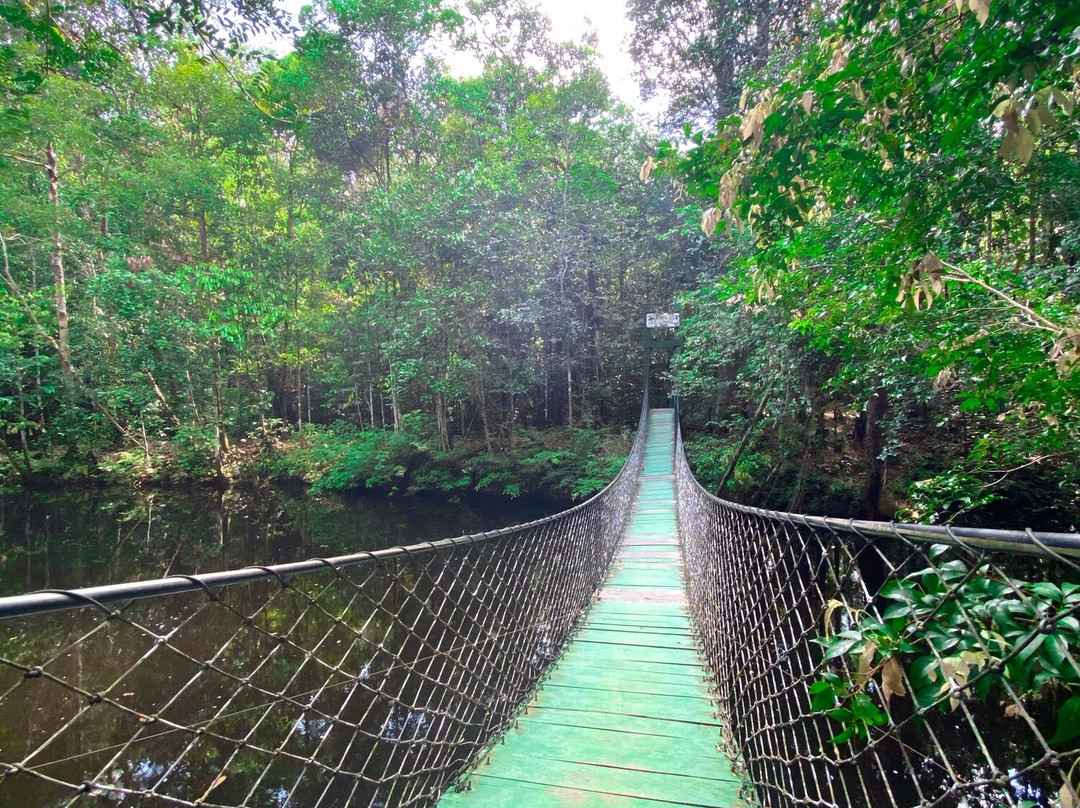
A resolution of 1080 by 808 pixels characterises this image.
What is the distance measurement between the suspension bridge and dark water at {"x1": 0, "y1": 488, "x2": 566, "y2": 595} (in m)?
1.50

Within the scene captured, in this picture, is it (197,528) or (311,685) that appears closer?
(311,685)

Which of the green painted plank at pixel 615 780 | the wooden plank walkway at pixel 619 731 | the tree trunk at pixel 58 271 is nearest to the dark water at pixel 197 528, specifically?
the tree trunk at pixel 58 271

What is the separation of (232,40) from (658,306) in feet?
27.2

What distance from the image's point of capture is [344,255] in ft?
30.8

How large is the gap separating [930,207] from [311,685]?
429 centimetres

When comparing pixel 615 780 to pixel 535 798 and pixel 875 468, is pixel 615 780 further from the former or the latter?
pixel 875 468

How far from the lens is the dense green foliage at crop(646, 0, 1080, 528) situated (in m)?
1.10

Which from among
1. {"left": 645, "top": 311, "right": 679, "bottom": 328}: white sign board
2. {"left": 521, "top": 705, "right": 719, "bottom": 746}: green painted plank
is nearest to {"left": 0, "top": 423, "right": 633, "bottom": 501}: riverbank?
{"left": 645, "top": 311, "right": 679, "bottom": 328}: white sign board

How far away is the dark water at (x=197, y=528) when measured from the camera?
5848mm

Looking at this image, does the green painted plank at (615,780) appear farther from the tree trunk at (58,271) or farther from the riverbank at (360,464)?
the tree trunk at (58,271)

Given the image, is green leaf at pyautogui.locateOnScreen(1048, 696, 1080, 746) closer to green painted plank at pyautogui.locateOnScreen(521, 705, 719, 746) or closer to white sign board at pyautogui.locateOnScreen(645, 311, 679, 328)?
green painted plank at pyautogui.locateOnScreen(521, 705, 719, 746)

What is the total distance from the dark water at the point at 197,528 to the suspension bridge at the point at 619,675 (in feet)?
4.93

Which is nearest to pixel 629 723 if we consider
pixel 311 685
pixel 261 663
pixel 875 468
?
pixel 261 663

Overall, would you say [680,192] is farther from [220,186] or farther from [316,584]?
[220,186]
